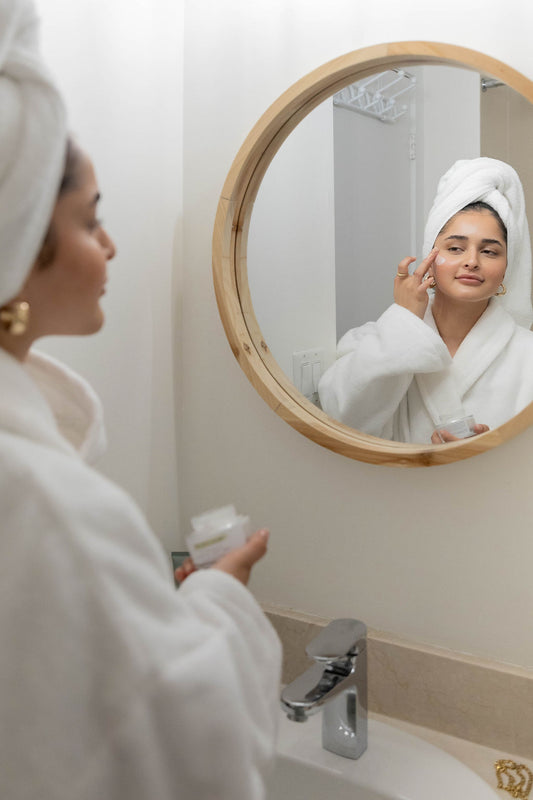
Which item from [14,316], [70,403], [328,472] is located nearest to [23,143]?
[14,316]

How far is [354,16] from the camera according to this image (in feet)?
3.55

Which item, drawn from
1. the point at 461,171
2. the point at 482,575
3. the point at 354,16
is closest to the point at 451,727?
the point at 482,575

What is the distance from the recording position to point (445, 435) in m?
1.05

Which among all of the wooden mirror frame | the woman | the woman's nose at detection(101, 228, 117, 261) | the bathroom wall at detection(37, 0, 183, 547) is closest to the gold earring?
the woman

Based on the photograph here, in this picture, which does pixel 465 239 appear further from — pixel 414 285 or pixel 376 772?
pixel 376 772

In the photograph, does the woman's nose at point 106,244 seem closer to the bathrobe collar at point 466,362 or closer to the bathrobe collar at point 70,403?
the bathrobe collar at point 70,403

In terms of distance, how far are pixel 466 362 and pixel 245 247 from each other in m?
0.39

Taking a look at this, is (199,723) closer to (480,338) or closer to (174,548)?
(480,338)

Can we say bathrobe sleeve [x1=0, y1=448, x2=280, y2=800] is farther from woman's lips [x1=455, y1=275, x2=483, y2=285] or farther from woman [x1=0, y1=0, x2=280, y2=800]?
woman's lips [x1=455, y1=275, x2=483, y2=285]

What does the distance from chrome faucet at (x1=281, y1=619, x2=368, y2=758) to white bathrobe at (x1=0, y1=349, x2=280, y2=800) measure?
0.36 metres

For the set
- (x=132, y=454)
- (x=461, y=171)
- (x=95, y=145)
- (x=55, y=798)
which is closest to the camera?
(x=55, y=798)

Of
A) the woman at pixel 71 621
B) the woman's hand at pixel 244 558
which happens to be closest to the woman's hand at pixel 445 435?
the woman's hand at pixel 244 558

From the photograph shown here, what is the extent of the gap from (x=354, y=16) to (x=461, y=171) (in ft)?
0.93

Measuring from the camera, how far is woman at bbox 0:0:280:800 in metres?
0.53
